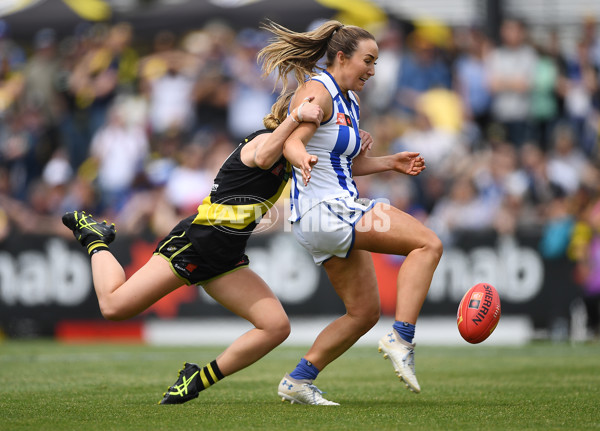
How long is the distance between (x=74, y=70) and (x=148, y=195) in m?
3.27

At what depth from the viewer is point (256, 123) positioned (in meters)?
14.9

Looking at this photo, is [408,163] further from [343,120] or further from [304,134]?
[304,134]

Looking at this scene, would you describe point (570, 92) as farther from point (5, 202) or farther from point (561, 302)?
point (5, 202)

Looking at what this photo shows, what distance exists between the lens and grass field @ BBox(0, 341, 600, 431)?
514 cm

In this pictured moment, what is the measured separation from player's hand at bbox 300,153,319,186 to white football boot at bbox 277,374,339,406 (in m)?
1.53

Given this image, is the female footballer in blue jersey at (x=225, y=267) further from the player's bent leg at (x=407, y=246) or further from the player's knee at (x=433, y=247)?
the player's knee at (x=433, y=247)

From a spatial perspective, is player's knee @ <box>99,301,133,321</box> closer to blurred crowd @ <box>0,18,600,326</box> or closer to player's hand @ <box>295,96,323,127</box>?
player's hand @ <box>295,96,323,127</box>

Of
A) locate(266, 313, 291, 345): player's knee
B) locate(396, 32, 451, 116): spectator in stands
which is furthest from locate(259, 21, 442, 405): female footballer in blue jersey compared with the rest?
locate(396, 32, 451, 116): spectator in stands

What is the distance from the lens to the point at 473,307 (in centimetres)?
611

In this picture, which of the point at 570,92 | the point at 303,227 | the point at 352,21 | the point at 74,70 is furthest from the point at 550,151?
the point at 303,227

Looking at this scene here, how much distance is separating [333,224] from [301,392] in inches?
47.7

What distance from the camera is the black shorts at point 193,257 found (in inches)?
231

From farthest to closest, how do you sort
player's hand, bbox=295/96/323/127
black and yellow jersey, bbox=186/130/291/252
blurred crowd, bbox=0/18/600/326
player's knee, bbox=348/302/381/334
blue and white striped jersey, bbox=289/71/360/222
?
blurred crowd, bbox=0/18/600/326 < player's knee, bbox=348/302/381/334 < black and yellow jersey, bbox=186/130/291/252 < blue and white striped jersey, bbox=289/71/360/222 < player's hand, bbox=295/96/323/127

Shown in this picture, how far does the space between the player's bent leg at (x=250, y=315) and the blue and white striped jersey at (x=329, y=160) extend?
0.56 meters
